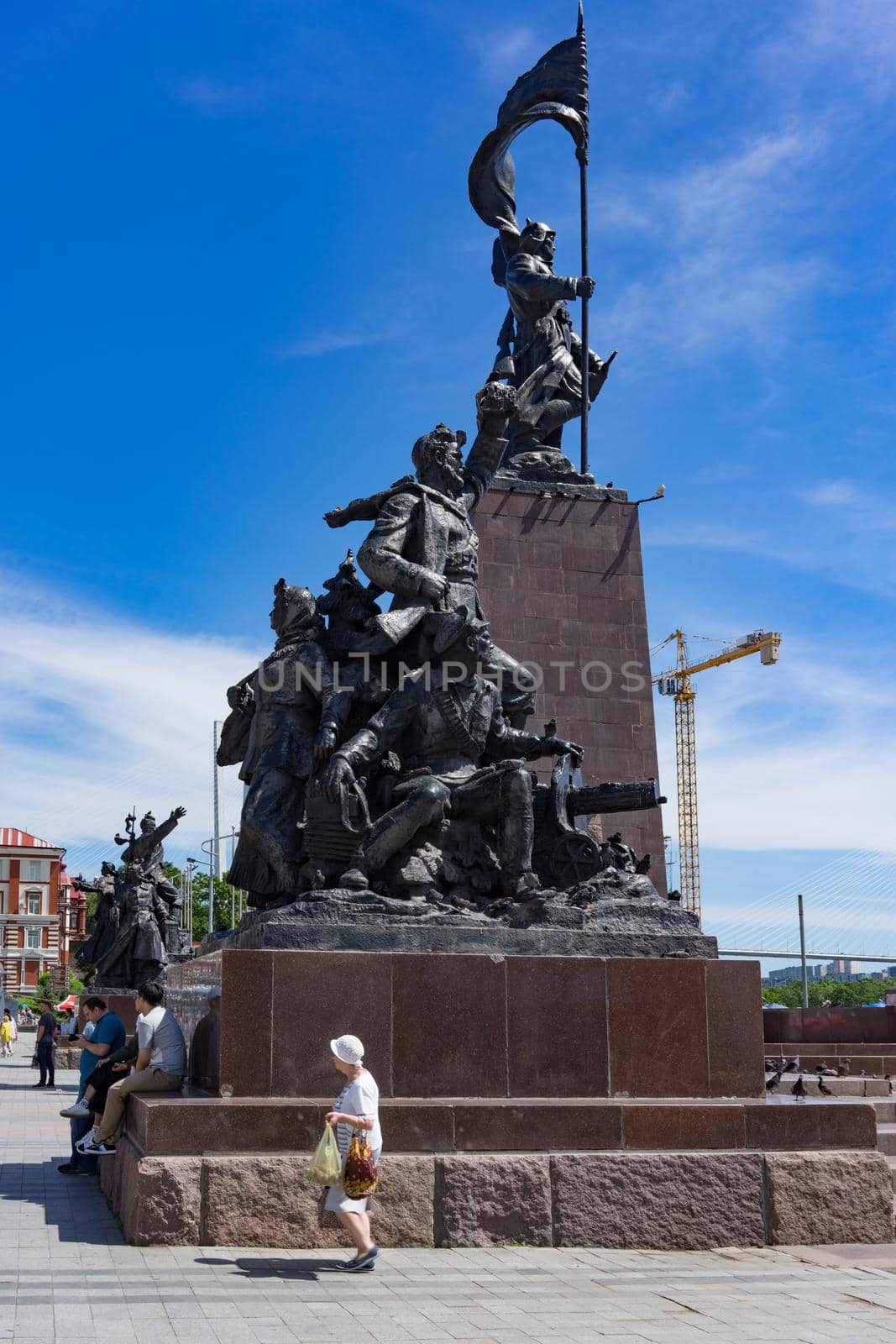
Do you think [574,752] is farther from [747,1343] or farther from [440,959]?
[747,1343]

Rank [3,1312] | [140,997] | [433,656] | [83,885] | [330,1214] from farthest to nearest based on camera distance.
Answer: [83,885] → [433,656] → [140,997] → [330,1214] → [3,1312]

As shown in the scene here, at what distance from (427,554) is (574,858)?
263 cm

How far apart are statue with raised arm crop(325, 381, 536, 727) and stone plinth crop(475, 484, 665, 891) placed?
31.9 feet

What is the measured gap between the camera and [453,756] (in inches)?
407

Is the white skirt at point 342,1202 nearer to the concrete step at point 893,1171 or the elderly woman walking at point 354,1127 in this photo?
the elderly woman walking at point 354,1127

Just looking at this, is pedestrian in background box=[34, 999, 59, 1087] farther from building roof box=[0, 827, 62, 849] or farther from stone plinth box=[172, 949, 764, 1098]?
building roof box=[0, 827, 62, 849]

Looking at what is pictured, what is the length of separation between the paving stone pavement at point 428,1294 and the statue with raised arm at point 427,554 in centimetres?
439

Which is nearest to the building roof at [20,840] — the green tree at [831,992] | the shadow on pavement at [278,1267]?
the green tree at [831,992]

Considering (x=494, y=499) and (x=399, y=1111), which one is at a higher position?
(x=494, y=499)

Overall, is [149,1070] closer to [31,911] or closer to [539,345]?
[539,345]

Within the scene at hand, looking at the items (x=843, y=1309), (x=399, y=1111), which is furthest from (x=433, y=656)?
(x=843, y=1309)

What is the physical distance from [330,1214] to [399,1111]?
2.20 feet

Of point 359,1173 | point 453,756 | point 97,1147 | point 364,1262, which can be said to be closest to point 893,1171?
point 453,756

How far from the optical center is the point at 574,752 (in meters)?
11.0
